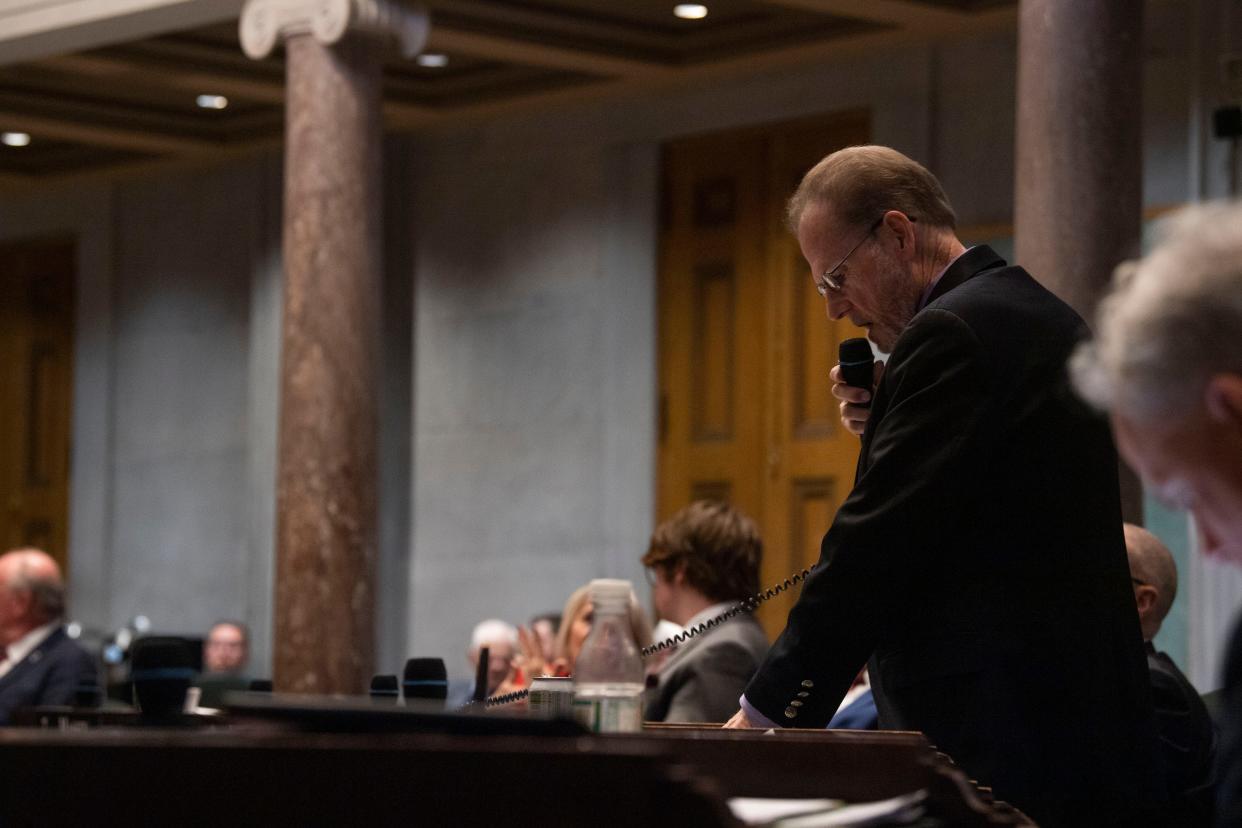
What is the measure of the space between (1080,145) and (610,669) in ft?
15.4

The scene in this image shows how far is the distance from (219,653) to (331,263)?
352 cm

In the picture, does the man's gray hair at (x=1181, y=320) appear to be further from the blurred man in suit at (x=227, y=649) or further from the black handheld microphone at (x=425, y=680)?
the blurred man in suit at (x=227, y=649)

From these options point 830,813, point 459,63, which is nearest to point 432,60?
point 459,63

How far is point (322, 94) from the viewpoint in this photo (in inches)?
379

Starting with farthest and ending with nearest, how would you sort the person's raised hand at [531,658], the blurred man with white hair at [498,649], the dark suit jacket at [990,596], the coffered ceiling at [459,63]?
the coffered ceiling at [459,63], the blurred man with white hair at [498,649], the person's raised hand at [531,658], the dark suit jacket at [990,596]

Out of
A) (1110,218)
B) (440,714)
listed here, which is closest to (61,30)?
(1110,218)

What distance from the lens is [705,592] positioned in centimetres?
576

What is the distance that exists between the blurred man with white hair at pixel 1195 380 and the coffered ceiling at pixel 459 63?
820cm

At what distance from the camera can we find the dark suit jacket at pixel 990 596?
3.25 metres

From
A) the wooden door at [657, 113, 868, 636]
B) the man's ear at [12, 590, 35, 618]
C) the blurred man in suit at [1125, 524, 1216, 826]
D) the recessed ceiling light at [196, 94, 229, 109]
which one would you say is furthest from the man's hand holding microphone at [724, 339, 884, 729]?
the recessed ceiling light at [196, 94, 229, 109]

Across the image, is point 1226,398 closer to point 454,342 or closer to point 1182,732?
point 1182,732

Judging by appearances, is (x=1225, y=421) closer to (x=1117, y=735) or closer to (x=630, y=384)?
(x=1117, y=735)

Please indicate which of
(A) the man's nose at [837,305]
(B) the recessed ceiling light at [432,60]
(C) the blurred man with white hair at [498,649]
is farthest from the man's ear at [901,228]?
Answer: (B) the recessed ceiling light at [432,60]

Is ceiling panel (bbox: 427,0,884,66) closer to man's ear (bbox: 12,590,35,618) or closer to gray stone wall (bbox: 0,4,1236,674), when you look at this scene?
gray stone wall (bbox: 0,4,1236,674)
